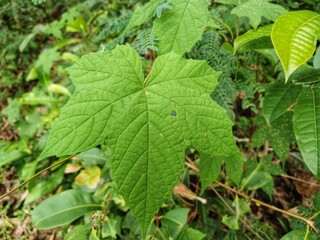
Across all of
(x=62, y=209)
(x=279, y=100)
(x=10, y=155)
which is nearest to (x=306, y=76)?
(x=279, y=100)

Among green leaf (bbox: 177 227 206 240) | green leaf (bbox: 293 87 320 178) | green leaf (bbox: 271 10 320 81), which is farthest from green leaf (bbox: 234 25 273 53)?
green leaf (bbox: 177 227 206 240)

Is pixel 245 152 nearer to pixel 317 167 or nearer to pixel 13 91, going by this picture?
pixel 317 167

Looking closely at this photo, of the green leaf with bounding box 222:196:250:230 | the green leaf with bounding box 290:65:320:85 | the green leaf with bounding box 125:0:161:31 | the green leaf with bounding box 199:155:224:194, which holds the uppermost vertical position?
the green leaf with bounding box 125:0:161:31

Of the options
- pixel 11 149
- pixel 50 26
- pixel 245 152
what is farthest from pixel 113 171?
pixel 50 26

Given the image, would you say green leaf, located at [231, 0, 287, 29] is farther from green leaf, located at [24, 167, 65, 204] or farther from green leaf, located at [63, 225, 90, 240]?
green leaf, located at [24, 167, 65, 204]

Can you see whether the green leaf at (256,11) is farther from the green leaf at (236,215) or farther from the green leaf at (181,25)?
the green leaf at (236,215)

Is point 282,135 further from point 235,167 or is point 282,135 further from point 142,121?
point 142,121
